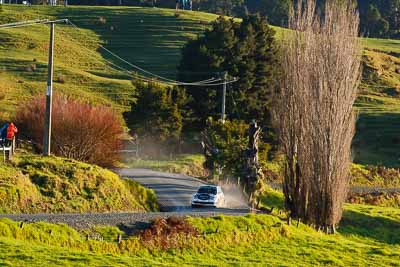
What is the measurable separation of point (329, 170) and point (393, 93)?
226ft

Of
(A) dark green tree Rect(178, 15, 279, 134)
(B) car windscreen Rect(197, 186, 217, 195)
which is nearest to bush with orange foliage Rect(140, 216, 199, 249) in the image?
(B) car windscreen Rect(197, 186, 217, 195)

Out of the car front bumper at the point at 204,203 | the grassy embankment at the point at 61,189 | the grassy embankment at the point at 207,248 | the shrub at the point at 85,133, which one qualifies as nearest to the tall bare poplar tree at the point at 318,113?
the grassy embankment at the point at 207,248

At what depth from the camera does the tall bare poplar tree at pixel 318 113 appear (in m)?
43.4

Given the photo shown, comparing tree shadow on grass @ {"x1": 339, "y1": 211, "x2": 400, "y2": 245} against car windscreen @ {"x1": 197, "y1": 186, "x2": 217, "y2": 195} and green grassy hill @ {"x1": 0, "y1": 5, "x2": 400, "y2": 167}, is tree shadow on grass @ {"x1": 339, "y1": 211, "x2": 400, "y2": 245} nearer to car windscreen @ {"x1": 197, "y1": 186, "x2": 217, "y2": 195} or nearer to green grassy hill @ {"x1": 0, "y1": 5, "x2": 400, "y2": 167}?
car windscreen @ {"x1": 197, "y1": 186, "x2": 217, "y2": 195}

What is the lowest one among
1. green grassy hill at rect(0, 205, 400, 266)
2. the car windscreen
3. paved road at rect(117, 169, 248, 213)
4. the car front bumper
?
paved road at rect(117, 169, 248, 213)

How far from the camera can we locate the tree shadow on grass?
151 feet

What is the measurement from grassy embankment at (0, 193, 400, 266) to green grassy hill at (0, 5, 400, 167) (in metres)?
29.4

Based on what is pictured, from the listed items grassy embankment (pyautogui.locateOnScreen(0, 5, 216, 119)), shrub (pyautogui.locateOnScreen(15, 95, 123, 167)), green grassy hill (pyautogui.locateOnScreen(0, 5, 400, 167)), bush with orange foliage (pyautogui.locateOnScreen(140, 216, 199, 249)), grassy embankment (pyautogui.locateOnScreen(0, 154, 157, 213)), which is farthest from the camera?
green grassy hill (pyautogui.locateOnScreen(0, 5, 400, 167))

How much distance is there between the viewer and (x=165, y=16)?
128 m

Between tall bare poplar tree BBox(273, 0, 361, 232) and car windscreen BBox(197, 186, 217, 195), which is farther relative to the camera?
tall bare poplar tree BBox(273, 0, 361, 232)

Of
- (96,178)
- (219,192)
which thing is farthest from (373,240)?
(96,178)

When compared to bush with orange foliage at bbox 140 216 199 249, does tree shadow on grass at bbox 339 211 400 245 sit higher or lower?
lower

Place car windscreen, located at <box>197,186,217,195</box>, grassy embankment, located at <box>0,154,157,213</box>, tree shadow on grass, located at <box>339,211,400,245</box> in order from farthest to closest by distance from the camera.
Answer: tree shadow on grass, located at <box>339,211,400,245</box> < car windscreen, located at <box>197,186,217,195</box> < grassy embankment, located at <box>0,154,157,213</box>

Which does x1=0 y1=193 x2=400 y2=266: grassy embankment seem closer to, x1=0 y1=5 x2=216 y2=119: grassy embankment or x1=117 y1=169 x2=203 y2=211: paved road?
x1=117 y1=169 x2=203 y2=211: paved road
